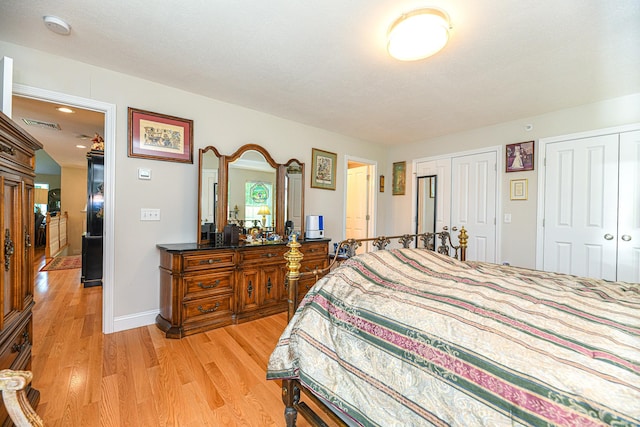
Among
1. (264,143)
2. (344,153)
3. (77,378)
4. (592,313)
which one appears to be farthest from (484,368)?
(344,153)

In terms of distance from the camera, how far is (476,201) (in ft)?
12.7

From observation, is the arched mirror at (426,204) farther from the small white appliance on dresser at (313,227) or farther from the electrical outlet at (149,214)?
the electrical outlet at (149,214)

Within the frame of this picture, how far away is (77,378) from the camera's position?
1.86 meters

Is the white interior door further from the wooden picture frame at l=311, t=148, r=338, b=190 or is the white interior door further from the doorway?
the wooden picture frame at l=311, t=148, r=338, b=190

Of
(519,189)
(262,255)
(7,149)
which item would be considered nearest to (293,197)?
(262,255)

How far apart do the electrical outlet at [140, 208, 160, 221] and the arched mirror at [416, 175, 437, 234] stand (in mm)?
3708

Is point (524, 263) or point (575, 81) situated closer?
point (575, 81)

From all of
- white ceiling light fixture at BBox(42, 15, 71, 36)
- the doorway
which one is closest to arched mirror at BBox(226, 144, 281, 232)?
the doorway

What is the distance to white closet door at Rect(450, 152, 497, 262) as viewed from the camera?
12.3 ft

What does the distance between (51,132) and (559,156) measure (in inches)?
276

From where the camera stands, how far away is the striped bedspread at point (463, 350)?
2.56 ft

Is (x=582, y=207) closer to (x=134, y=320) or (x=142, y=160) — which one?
(x=142, y=160)

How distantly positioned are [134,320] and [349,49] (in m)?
3.09

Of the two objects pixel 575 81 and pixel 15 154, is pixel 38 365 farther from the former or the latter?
pixel 575 81
